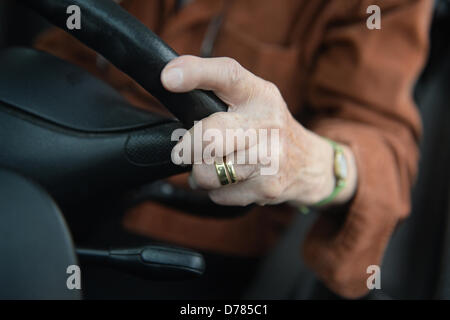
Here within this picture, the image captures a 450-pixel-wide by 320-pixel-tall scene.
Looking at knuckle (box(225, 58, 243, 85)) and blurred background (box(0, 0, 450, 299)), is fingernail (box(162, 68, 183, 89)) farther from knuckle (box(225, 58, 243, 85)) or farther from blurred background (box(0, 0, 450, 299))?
blurred background (box(0, 0, 450, 299))

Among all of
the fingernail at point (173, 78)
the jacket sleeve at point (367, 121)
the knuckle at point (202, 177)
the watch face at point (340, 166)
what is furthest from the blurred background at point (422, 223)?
the fingernail at point (173, 78)

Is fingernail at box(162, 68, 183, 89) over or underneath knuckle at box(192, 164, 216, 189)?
over

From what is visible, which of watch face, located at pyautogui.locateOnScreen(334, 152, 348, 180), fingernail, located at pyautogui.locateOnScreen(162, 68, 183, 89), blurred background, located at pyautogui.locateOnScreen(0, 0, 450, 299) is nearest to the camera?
fingernail, located at pyautogui.locateOnScreen(162, 68, 183, 89)

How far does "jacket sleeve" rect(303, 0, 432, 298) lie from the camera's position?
551mm

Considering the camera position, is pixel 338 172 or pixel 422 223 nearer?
pixel 338 172

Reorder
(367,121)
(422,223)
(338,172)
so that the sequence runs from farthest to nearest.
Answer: (422,223) < (367,121) < (338,172)

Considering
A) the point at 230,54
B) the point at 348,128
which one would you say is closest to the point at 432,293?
the point at 348,128

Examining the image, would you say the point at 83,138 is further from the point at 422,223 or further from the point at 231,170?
the point at 422,223

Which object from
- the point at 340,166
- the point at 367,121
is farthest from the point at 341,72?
the point at 340,166

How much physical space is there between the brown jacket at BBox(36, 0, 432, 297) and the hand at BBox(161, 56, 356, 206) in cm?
12

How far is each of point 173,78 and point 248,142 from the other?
0.29 feet

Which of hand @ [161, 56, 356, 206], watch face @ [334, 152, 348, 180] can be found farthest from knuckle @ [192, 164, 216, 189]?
watch face @ [334, 152, 348, 180]

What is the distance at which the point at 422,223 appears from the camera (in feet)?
2.48
